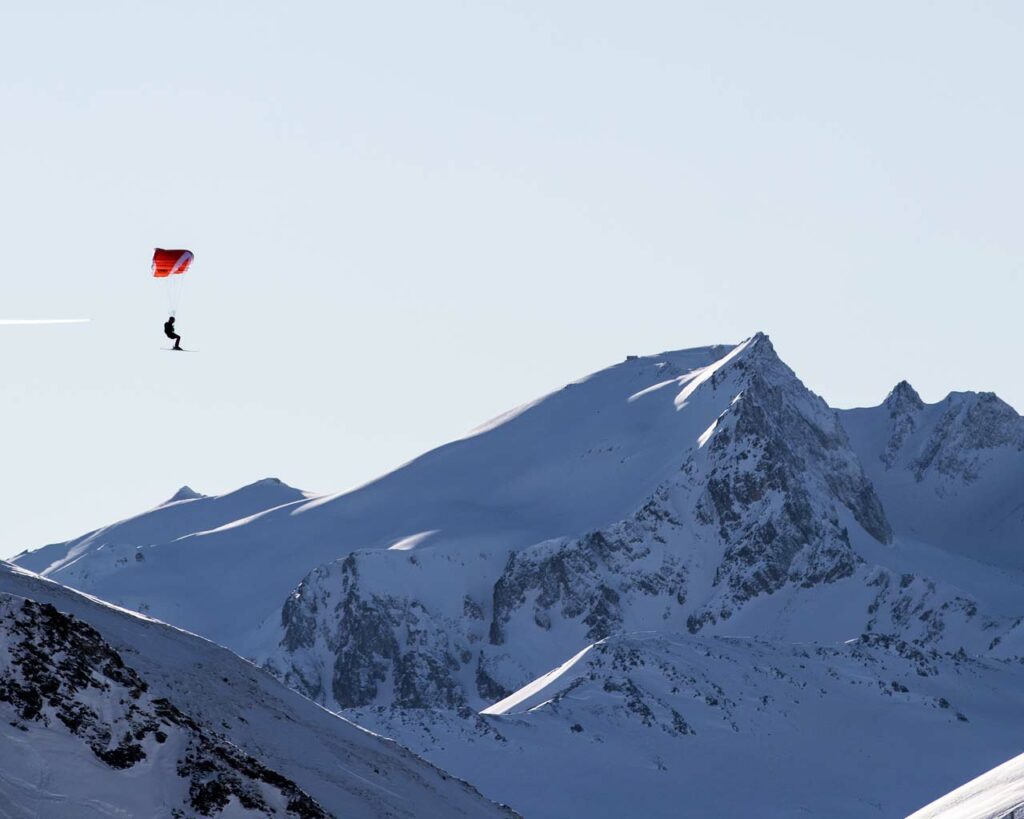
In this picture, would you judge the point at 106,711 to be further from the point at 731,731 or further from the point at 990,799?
the point at 731,731

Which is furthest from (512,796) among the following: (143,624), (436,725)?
(143,624)

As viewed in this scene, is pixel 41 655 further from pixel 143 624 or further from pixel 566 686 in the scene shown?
pixel 566 686

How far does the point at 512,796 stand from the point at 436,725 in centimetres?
1306

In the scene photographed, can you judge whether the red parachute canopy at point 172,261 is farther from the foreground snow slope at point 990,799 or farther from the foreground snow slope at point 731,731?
the foreground snow slope at point 731,731

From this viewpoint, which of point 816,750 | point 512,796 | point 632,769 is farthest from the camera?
point 816,750

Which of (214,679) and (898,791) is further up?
(214,679)

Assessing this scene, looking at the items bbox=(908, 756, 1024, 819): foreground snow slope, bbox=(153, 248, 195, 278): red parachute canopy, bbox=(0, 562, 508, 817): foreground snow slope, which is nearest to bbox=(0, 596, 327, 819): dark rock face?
bbox=(0, 562, 508, 817): foreground snow slope

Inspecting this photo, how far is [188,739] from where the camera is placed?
63.8 m

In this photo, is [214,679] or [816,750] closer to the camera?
[214,679]

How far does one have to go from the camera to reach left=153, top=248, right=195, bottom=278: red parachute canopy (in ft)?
289

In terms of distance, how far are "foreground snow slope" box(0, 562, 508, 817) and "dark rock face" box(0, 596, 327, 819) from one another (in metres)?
0.10

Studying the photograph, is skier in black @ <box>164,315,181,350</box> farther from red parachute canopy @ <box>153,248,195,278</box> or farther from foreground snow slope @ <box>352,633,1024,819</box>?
foreground snow slope @ <box>352,633,1024,819</box>

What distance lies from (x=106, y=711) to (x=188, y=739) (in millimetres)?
2200

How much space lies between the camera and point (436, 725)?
163875 millimetres
